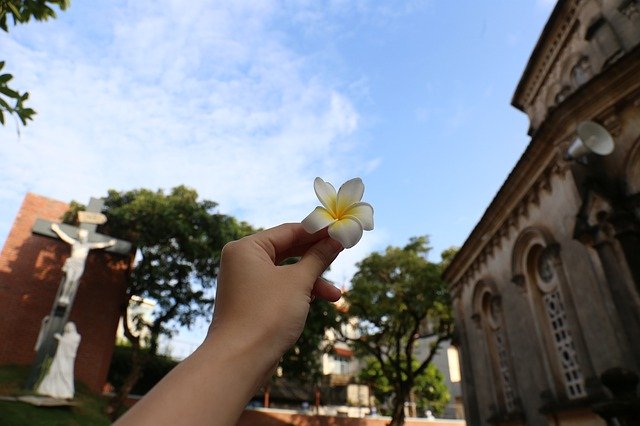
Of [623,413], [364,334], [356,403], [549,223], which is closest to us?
[623,413]

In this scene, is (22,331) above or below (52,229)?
below

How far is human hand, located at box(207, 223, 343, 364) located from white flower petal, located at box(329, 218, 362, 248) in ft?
0.13

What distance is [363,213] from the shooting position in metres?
1.78

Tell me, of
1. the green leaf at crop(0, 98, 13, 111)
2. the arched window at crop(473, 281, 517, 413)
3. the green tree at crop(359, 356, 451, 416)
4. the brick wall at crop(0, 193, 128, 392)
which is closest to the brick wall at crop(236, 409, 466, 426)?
the green tree at crop(359, 356, 451, 416)

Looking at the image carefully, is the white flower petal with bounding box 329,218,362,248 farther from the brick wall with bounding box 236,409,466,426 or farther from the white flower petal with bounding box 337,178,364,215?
the brick wall with bounding box 236,409,466,426

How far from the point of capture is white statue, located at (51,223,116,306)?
14.0 meters

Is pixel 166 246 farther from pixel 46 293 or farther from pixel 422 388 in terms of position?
pixel 422 388

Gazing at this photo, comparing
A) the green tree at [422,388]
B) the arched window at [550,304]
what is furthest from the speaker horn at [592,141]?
the green tree at [422,388]

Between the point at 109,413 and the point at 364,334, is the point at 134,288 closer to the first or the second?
the point at 109,413

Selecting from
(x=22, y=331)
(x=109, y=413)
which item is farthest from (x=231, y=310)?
(x=22, y=331)

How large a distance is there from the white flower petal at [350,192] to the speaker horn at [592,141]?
742cm

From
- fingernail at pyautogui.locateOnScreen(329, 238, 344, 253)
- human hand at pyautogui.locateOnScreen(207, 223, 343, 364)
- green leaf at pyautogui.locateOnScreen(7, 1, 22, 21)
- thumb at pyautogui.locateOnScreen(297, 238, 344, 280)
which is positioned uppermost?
green leaf at pyautogui.locateOnScreen(7, 1, 22, 21)

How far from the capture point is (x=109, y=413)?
15656 millimetres

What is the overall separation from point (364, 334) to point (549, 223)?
48.3ft
